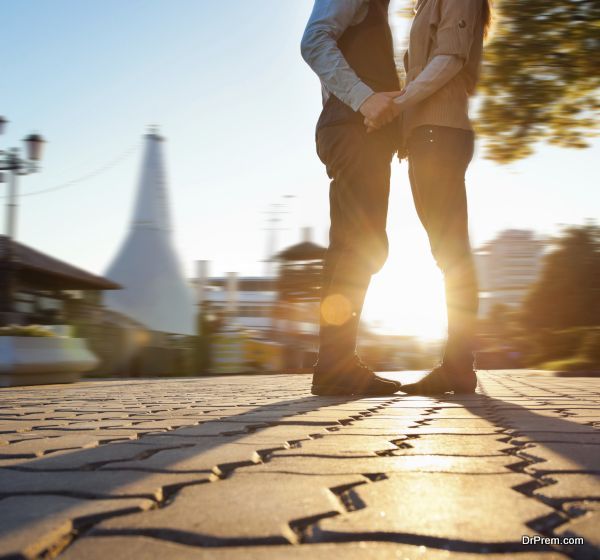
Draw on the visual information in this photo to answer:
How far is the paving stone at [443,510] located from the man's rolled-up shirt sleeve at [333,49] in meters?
2.68

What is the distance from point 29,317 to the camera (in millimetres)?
19969

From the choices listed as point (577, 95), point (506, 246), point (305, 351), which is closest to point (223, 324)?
point (305, 351)

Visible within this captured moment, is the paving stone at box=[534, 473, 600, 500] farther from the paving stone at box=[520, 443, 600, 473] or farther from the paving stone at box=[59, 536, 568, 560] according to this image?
the paving stone at box=[59, 536, 568, 560]

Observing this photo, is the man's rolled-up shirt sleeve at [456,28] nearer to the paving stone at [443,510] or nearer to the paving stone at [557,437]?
the paving stone at [557,437]

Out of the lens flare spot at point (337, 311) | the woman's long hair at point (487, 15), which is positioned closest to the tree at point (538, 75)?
the woman's long hair at point (487, 15)

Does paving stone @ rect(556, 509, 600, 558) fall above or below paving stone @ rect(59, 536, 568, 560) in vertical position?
above

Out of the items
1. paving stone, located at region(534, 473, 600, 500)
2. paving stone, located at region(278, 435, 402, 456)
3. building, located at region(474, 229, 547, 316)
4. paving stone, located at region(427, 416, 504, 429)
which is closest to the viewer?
paving stone, located at region(534, 473, 600, 500)

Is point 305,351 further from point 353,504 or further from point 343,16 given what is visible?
point 353,504

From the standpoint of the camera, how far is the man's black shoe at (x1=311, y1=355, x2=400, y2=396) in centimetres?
411

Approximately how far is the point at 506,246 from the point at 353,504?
45188 millimetres

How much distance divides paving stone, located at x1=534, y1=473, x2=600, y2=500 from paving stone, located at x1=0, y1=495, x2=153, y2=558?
2.41 feet

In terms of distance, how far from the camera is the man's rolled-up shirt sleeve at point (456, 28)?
155 inches

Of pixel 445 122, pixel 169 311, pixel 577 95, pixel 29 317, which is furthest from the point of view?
pixel 169 311

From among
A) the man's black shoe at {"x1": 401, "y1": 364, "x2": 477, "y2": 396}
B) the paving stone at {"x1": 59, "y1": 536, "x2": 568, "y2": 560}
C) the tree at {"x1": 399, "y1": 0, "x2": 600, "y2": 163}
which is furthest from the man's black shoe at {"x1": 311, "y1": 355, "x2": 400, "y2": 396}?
the tree at {"x1": 399, "y1": 0, "x2": 600, "y2": 163}
